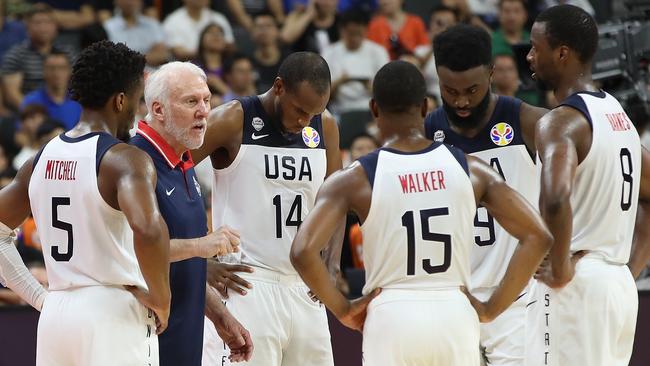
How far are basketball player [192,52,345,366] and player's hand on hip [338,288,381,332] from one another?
1219mm

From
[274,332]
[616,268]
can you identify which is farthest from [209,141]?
[616,268]

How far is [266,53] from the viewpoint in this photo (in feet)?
45.2

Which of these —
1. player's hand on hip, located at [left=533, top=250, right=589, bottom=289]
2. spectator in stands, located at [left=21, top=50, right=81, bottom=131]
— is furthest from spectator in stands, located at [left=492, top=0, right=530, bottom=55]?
player's hand on hip, located at [left=533, top=250, right=589, bottom=289]

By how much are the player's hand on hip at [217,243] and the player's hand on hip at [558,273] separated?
1634 mm

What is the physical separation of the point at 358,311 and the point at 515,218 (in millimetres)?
860

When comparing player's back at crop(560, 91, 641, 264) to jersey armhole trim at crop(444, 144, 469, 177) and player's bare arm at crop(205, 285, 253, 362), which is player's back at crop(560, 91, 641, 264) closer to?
jersey armhole trim at crop(444, 144, 469, 177)

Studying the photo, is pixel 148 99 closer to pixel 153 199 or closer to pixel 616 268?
pixel 153 199

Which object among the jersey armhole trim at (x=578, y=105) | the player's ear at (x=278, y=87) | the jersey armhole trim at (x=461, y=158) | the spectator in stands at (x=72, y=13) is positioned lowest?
the jersey armhole trim at (x=461, y=158)

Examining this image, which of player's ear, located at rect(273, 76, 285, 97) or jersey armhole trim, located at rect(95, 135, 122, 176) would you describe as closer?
jersey armhole trim, located at rect(95, 135, 122, 176)

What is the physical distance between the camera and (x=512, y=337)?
243 inches

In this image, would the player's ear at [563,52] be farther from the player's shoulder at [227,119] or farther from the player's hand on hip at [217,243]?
the player's hand on hip at [217,243]

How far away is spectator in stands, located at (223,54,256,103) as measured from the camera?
1276 cm

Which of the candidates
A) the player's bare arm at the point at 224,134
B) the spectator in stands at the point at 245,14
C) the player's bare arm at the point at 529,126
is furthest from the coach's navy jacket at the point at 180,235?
the spectator in stands at the point at 245,14

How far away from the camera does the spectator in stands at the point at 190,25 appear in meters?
14.0
